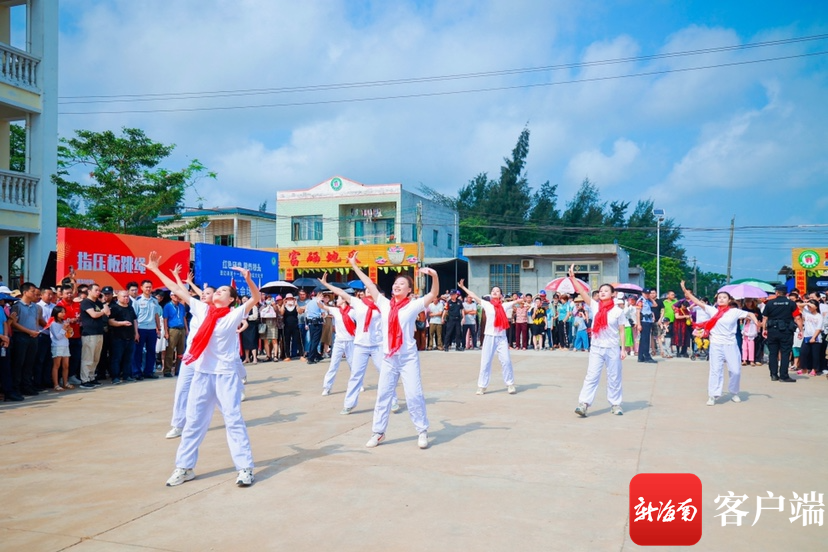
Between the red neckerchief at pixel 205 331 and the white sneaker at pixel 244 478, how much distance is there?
3.45ft

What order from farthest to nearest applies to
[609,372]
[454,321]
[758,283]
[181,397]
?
[454,321]
[758,283]
[609,372]
[181,397]

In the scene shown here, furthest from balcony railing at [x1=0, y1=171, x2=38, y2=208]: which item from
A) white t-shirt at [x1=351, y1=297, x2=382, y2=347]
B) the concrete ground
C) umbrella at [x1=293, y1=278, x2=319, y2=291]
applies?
white t-shirt at [x1=351, y1=297, x2=382, y2=347]

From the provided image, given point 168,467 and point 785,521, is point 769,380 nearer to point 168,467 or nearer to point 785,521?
point 785,521

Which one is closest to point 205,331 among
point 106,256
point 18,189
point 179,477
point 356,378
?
point 179,477

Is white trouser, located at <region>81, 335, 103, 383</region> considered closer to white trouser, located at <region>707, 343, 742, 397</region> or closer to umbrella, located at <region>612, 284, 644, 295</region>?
white trouser, located at <region>707, 343, 742, 397</region>

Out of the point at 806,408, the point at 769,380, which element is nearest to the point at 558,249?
the point at 769,380

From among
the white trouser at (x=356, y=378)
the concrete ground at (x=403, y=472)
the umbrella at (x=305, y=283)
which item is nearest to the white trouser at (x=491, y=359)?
the concrete ground at (x=403, y=472)

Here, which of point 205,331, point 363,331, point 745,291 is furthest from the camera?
point 745,291

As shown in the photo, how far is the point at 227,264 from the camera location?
1822 cm

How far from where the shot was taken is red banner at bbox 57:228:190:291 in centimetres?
1300

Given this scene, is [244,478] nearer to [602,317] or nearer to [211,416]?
[211,416]

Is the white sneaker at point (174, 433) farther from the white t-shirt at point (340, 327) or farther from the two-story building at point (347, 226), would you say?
the two-story building at point (347, 226)

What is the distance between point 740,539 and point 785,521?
1.97 ft

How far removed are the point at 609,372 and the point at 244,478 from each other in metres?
5.43
